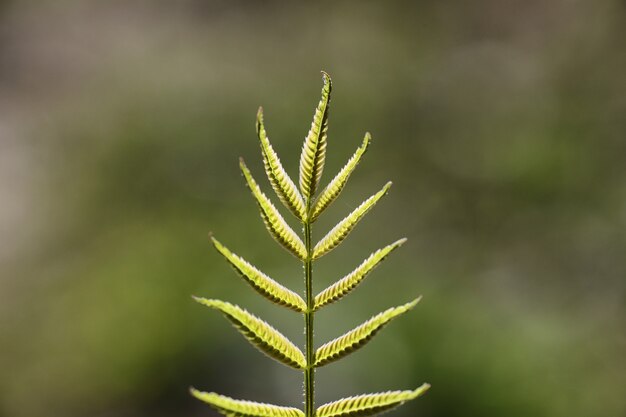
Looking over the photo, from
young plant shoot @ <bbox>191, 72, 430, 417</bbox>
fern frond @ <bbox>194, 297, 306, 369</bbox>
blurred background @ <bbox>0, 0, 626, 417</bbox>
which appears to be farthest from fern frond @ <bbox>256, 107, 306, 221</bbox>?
blurred background @ <bbox>0, 0, 626, 417</bbox>

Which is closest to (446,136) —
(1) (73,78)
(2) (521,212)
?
(2) (521,212)

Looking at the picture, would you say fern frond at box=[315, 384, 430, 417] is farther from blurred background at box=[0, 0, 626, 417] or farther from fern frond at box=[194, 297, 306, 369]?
blurred background at box=[0, 0, 626, 417]

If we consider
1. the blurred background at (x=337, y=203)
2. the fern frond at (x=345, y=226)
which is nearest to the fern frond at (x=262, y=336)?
the fern frond at (x=345, y=226)

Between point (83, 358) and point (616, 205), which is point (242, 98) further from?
point (616, 205)

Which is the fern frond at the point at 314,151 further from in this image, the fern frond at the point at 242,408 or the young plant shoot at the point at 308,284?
the fern frond at the point at 242,408

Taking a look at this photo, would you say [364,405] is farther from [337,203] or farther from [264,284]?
[337,203]
